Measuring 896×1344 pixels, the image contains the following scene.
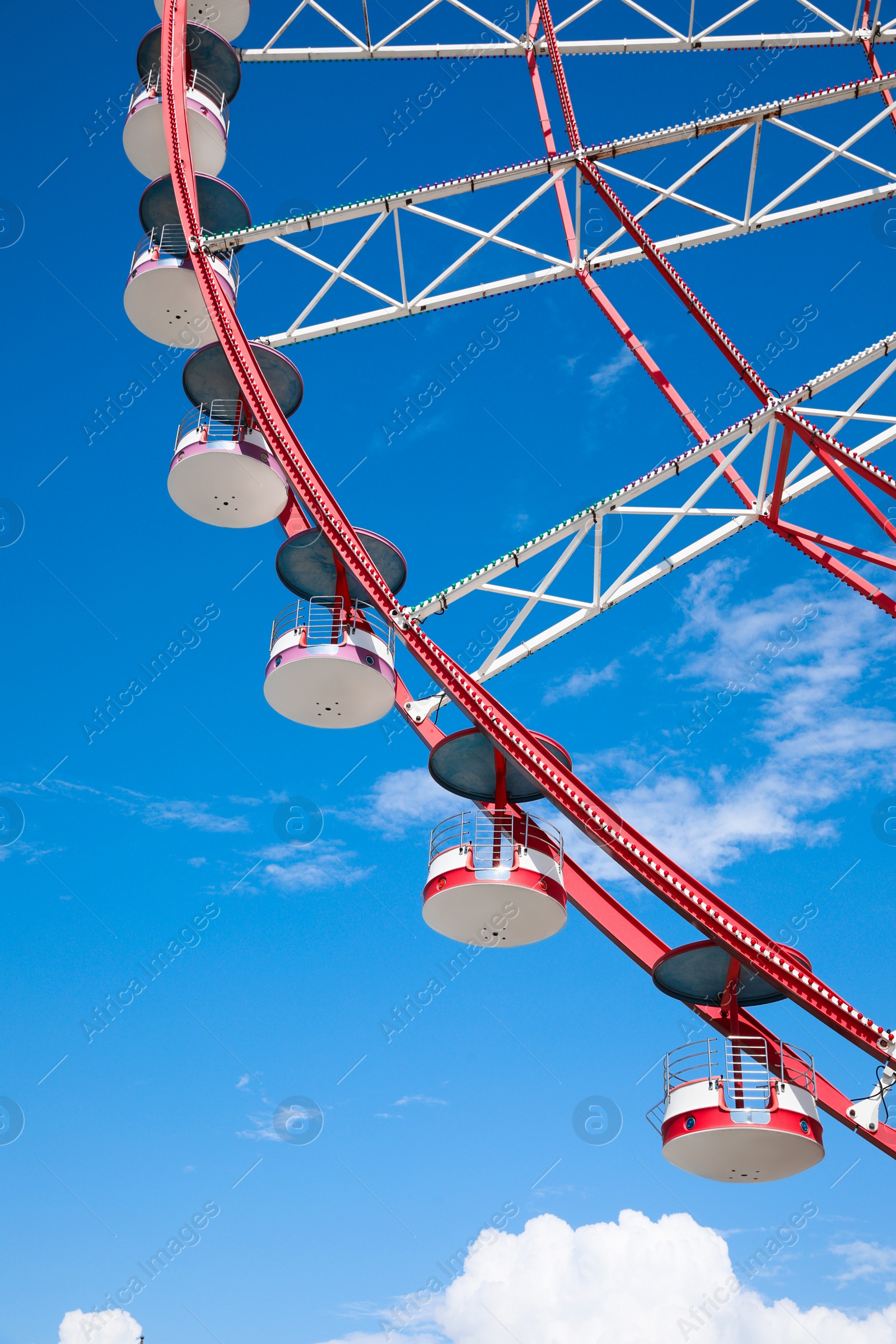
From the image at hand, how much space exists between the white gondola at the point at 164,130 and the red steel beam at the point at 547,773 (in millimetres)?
6923

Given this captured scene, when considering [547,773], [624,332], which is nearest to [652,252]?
[624,332]

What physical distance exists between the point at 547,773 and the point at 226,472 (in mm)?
7286

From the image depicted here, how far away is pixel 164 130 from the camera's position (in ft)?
69.4

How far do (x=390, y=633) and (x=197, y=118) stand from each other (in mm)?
11180

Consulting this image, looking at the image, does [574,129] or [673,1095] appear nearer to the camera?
[673,1095]

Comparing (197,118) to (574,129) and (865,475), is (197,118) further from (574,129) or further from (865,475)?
(865,475)

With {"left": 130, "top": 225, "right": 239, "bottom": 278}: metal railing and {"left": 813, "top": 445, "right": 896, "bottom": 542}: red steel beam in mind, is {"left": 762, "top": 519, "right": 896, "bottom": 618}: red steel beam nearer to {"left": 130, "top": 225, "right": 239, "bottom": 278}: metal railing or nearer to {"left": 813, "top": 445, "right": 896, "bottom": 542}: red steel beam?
{"left": 813, "top": 445, "right": 896, "bottom": 542}: red steel beam

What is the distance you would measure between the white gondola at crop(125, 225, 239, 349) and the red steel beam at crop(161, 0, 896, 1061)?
323 centimetres

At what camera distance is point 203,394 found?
18672 millimetres

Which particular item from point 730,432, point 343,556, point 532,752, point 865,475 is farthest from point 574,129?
point 532,752

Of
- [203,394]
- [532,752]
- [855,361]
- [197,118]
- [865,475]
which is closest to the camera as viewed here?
[532,752]

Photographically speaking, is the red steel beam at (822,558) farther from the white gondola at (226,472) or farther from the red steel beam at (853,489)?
the white gondola at (226,472)

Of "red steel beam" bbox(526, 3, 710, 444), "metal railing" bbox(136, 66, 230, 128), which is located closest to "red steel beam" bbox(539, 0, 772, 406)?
"red steel beam" bbox(526, 3, 710, 444)

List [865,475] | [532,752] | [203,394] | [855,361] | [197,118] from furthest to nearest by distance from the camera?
[197,118] → [203,394] → [855,361] → [865,475] → [532,752]
